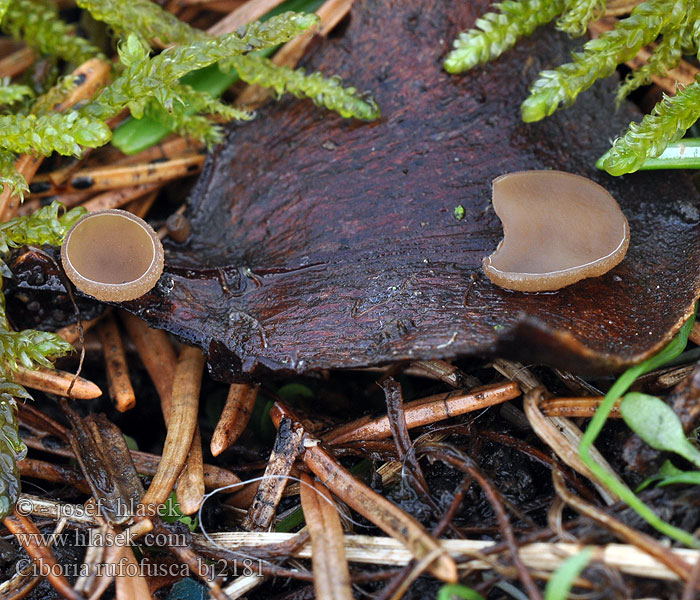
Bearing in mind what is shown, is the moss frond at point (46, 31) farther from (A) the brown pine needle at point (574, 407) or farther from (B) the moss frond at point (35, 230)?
(A) the brown pine needle at point (574, 407)

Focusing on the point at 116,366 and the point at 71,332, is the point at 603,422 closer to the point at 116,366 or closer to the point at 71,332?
the point at 116,366

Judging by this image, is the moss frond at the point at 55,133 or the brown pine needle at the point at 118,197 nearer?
the moss frond at the point at 55,133

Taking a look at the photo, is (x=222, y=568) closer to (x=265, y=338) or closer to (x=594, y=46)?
(x=265, y=338)

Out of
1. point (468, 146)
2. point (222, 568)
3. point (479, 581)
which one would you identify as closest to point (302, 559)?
point (222, 568)

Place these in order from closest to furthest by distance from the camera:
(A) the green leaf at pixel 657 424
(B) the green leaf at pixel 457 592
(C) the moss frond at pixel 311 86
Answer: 1. (B) the green leaf at pixel 457 592
2. (A) the green leaf at pixel 657 424
3. (C) the moss frond at pixel 311 86

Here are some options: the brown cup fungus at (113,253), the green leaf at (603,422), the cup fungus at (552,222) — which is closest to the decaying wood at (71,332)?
the brown cup fungus at (113,253)

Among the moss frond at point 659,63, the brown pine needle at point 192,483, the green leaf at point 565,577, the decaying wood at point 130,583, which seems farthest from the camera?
the moss frond at point 659,63

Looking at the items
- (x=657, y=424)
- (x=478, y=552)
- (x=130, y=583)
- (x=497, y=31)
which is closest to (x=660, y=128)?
(x=497, y=31)
